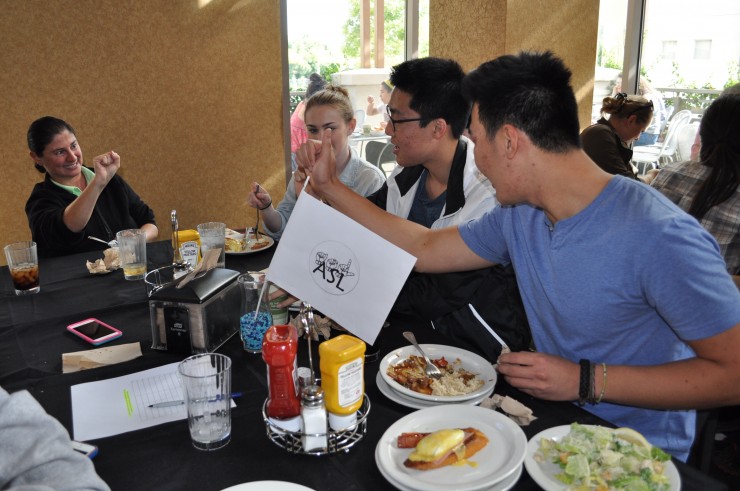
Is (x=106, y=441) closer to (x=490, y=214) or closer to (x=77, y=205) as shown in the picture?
(x=490, y=214)

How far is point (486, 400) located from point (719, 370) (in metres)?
0.48

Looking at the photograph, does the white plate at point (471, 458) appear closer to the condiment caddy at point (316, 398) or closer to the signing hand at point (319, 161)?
the condiment caddy at point (316, 398)

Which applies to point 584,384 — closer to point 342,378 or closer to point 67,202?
point 342,378

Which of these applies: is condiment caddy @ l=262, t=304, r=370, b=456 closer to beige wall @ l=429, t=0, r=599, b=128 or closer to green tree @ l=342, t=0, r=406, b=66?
beige wall @ l=429, t=0, r=599, b=128

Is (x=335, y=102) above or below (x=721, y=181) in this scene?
above

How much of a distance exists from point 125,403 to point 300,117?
343cm

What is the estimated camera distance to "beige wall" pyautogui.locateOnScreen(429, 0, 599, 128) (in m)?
4.88

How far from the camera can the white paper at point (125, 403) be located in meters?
1.29

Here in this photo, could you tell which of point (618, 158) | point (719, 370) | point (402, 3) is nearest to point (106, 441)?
point (719, 370)

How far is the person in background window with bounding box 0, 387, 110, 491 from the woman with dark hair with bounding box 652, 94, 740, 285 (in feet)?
7.24

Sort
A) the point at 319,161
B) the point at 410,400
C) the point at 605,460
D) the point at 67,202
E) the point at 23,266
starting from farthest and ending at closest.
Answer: the point at 67,202 < the point at 23,266 < the point at 319,161 < the point at 410,400 < the point at 605,460

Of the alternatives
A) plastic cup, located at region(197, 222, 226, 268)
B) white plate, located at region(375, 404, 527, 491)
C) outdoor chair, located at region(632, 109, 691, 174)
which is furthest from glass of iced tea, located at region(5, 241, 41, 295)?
outdoor chair, located at region(632, 109, 691, 174)

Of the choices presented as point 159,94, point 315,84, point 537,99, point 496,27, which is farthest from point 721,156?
point 159,94

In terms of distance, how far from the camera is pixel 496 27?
489 cm
